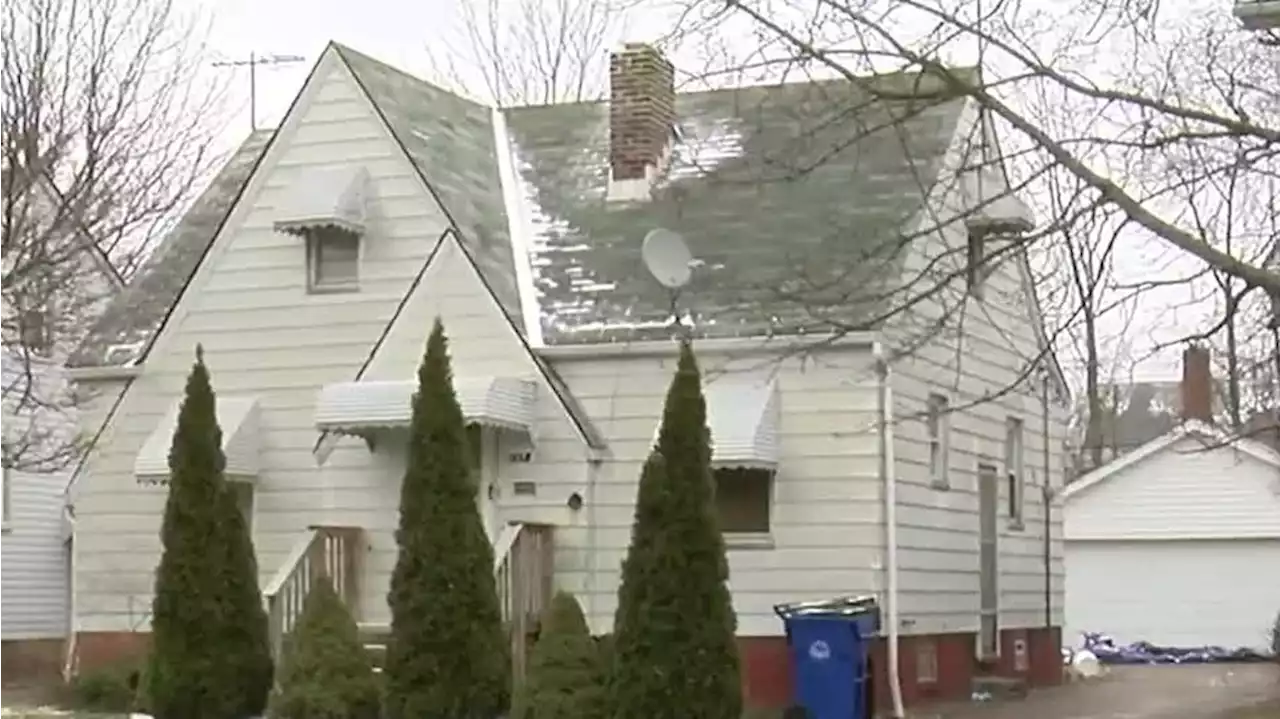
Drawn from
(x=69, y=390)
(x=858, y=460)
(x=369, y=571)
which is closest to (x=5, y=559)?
(x=69, y=390)

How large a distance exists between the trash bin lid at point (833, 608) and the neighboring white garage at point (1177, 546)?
59.6ft

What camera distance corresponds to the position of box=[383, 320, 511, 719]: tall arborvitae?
650 inches

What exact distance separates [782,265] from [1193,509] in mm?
18620

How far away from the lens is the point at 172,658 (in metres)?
17.3

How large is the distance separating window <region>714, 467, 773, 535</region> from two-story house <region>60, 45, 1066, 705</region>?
0.07 feet

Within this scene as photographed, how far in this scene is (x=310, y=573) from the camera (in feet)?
66.8

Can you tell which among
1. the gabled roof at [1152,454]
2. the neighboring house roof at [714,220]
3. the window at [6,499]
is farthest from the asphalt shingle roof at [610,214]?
the gabled roof at [1152,454]

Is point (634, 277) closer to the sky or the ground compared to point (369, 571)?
closer to the sky

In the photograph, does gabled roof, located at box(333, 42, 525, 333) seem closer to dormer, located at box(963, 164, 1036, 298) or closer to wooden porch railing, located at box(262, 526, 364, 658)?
wooden porch railing, located at box(262, 526, 364, 658)

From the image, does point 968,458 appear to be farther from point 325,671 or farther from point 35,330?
point 35,330

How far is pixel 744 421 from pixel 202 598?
5.50 metres

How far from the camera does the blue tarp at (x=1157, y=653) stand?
35000mm

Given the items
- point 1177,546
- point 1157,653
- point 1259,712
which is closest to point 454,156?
point 1259,712

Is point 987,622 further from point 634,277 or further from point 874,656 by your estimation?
point 634,277
